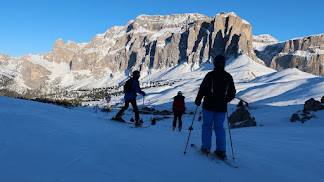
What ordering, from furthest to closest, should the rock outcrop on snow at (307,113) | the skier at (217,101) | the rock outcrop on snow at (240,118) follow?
the rock outcrop on snow at (240,118) < the rock outcrop on snow at (307,113) < the skier at (217,101)

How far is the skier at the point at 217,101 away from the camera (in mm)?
4570

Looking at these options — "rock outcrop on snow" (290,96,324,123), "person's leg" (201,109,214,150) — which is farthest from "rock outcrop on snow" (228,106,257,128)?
"person's leg" (201,109,214,150)

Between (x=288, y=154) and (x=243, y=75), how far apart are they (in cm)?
11999

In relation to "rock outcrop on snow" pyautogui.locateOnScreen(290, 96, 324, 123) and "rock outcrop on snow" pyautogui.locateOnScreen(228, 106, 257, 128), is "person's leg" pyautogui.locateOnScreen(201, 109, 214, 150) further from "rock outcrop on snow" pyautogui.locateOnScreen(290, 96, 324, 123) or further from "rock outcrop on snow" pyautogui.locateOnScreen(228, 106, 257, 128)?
"rock outcrop on snow" pyautogui.locateOnScreen(228, 106, 257, 128)

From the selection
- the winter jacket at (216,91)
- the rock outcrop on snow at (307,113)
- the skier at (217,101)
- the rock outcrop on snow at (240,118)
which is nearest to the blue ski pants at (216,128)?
the skier at (217,101)

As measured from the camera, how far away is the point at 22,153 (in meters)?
3.38

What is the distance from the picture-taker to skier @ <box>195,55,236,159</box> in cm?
457

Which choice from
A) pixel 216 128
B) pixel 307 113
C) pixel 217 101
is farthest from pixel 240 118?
pixel 217 101

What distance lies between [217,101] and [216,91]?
0.22 m

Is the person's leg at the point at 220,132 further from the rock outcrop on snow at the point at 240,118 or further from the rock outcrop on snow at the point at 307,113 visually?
the rock outcrop on snow at the point at 240,118

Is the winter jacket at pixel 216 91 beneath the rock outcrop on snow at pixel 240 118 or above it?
above

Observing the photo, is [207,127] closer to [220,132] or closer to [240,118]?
[220,132]

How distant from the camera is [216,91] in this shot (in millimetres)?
4594

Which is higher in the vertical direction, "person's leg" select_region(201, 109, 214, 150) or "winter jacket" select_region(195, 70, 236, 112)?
"winter jacket" select_region(195, 70, 236, 112)
